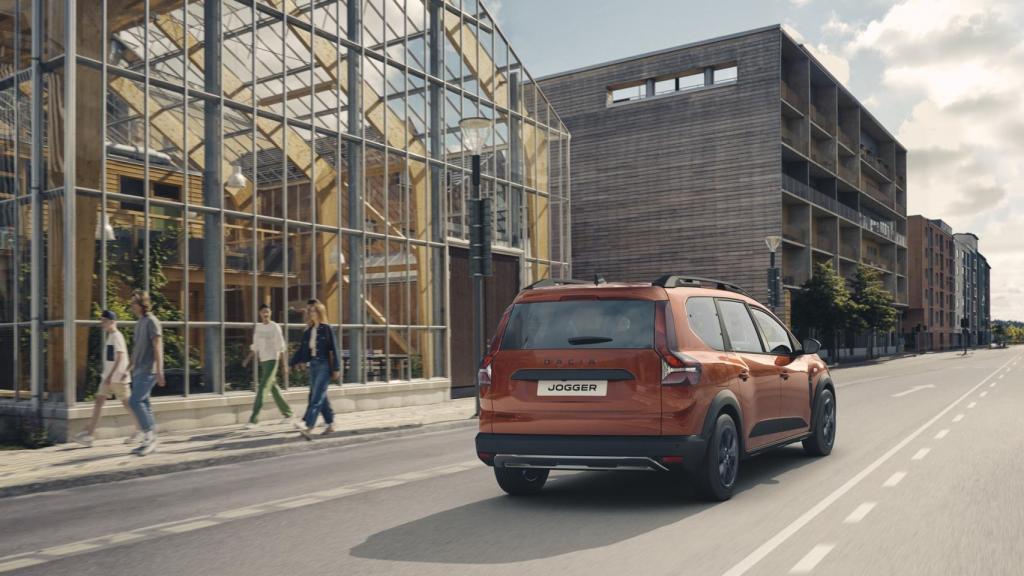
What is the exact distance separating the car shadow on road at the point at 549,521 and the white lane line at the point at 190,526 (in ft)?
4.47

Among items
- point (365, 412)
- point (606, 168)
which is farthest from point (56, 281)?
point (606, 168)

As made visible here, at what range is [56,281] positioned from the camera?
12.4 meters

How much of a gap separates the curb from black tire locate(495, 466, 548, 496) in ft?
13.5

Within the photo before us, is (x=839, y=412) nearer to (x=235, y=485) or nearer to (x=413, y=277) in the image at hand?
(x=413, y=277)

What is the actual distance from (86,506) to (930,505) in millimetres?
6687

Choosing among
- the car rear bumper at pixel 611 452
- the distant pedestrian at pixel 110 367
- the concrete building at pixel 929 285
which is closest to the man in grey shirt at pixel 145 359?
the distant pedestrian at pixel 110 367

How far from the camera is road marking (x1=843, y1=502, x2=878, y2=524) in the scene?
6.49 m

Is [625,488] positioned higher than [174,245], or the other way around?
[174,245]

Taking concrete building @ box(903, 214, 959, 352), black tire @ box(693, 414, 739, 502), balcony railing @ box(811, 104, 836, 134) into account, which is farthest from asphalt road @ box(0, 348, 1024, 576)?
concrete building @ box(903, 214, 959, 352)

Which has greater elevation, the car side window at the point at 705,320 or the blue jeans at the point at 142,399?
the car side window at the point at 705,320

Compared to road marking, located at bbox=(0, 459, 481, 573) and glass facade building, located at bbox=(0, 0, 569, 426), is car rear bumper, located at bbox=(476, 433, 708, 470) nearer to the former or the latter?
road marking, located at bbox=(0, 459, 481, 573)

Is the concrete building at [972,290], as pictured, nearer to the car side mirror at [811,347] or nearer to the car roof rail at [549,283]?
the car side mirror at [811,347]

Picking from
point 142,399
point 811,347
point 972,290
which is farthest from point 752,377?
point 972,290

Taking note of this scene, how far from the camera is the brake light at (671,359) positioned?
6875 millimetres
